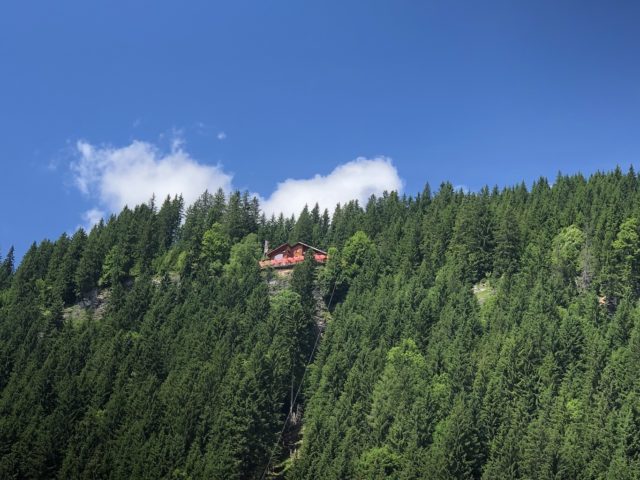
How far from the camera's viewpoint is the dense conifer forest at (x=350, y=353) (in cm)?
6431

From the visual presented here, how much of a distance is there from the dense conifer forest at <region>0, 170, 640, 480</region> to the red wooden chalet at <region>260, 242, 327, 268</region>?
3.17m

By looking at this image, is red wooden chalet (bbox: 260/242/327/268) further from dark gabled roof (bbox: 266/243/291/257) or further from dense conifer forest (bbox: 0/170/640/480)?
dense conifer forest (bbox: 0/170/640/480)

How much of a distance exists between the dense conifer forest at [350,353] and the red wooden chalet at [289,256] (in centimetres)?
317

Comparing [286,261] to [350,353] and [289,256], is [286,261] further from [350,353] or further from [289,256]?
[350,353]

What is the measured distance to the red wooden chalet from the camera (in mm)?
113875

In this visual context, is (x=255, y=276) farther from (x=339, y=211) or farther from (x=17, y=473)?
(x=339, y=211)

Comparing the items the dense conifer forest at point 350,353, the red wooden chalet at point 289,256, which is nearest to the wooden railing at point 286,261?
the red wooden chalet at point 289,256

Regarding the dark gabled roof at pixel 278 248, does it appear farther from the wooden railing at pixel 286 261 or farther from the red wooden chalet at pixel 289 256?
the wooden railing at pixel 286 261

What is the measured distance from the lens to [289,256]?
117 m

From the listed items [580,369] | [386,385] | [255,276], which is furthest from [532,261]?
[255,276]

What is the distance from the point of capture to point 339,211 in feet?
537

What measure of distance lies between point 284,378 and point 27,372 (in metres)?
32.6

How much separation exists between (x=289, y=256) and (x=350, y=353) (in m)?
38.6

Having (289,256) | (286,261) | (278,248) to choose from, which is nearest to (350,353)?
(286,261)
